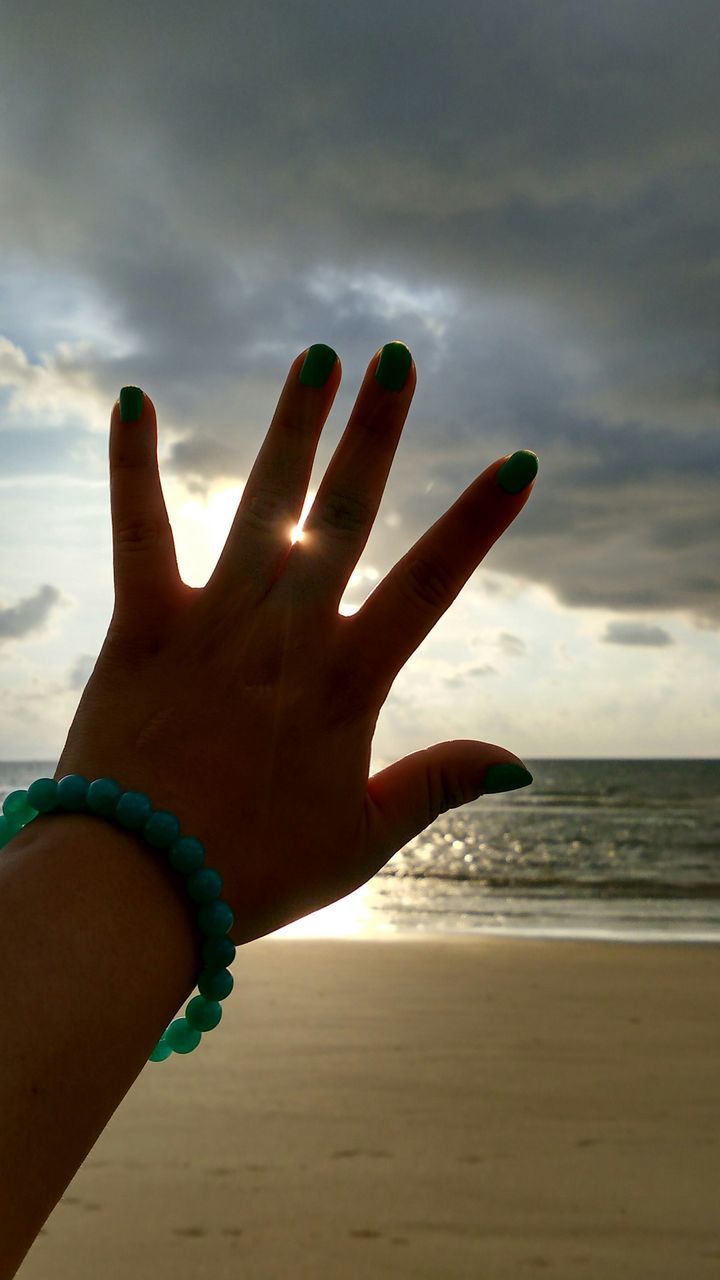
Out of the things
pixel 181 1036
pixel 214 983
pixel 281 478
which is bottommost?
pixel 181 1036

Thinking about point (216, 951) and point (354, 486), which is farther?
point (354, 486)

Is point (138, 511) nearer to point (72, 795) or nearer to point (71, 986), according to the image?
point (72, 795)

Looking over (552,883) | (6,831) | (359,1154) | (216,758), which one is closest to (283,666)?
(216,758)

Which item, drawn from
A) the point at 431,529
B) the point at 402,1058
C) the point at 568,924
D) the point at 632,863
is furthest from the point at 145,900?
the point at 632,863

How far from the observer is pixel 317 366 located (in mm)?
1148

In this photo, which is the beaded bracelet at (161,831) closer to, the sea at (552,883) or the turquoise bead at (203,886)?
Answer: the turquoise bead at (203,886)

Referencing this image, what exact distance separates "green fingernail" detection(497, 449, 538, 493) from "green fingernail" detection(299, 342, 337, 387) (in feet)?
0.83

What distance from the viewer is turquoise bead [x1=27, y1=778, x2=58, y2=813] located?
0.93 m

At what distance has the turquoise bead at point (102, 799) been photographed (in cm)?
91

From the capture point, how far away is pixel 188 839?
91 cm

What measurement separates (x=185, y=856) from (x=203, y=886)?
3 cm

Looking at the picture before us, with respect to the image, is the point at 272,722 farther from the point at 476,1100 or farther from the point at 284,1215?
the point at 476,1100

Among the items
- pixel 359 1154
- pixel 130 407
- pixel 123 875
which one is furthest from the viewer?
pixel 359 1154

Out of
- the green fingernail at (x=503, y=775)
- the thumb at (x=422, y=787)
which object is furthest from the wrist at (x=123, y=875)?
the green fingernail at (x=503, y=775)
